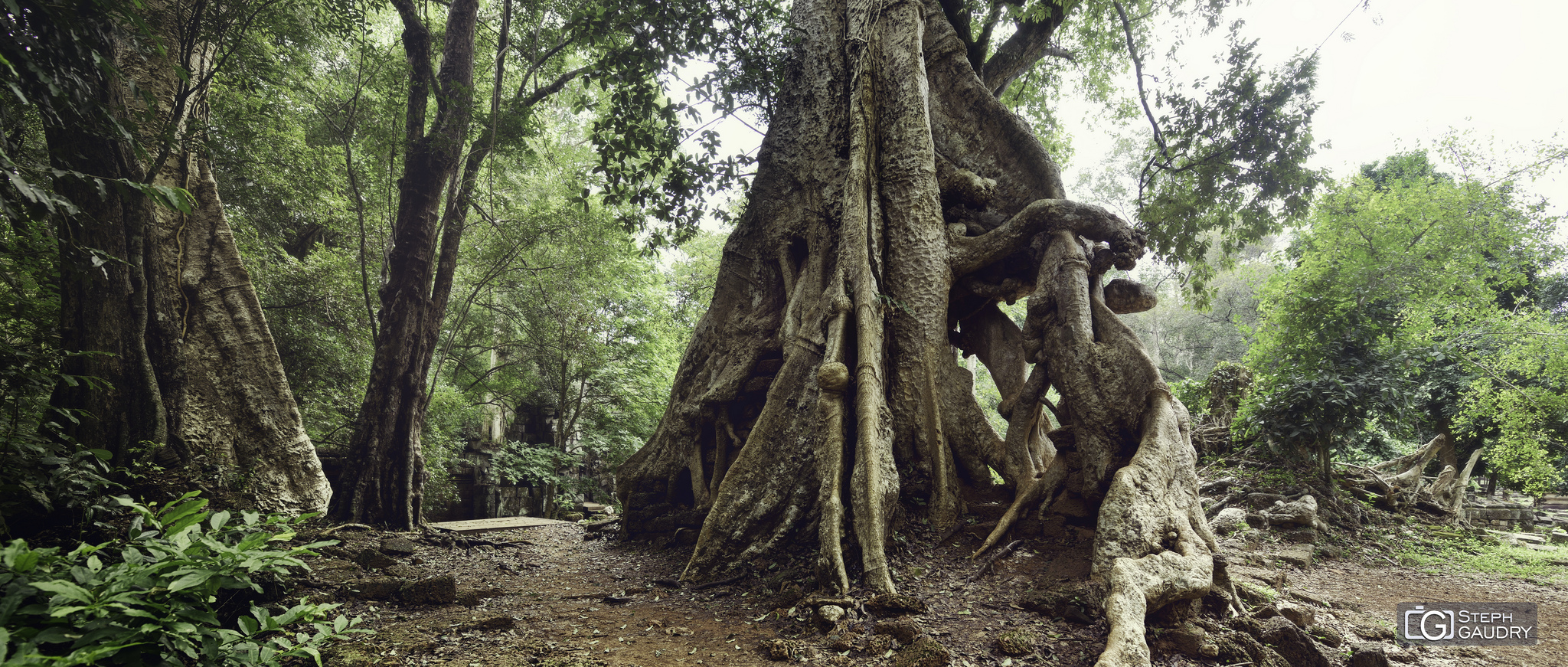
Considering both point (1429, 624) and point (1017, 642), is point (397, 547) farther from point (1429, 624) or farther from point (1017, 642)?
point (1429, 624)

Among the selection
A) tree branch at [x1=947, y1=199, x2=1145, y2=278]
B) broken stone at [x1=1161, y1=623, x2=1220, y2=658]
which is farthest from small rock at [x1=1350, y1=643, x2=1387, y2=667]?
tree branch at [x1=947, y1=199, x2=1145, y2=278]

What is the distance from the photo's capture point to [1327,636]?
9.96ft

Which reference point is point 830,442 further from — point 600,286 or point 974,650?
point 600,286

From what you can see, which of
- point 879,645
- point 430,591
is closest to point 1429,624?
point 879,645

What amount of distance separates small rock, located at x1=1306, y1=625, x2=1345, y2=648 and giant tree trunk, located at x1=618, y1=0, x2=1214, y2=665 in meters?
0.69

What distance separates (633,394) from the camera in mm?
12969

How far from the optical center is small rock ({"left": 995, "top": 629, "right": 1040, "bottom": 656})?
8.89 ft

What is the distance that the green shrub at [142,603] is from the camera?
1.21 metres

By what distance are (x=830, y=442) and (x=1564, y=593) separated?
683cm

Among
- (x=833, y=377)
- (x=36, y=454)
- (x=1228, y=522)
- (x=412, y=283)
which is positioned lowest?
(x=1228, y=522)

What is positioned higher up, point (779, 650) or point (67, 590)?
point (67, 590)

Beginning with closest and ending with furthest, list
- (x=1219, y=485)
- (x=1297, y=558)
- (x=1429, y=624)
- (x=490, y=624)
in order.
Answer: (x=490, y=624) < (x=1429, y=624) < (x=1297, y=558) < (x=1219, y=485)

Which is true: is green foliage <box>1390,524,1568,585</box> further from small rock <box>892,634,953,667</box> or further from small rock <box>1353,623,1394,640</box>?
small rock <box>892,634,953,667</box>

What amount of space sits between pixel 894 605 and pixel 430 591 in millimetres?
2937
